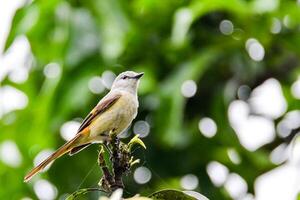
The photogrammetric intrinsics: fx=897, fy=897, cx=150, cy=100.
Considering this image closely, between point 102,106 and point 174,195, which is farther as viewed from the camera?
point 102,106

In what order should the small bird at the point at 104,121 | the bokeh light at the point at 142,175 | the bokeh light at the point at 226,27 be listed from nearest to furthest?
the small bird at the point at 104,121, the bokeh light at the point at 142,175, the bokeh light at the point at 226,27

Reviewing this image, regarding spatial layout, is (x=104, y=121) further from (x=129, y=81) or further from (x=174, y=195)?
(x=174, y=195)

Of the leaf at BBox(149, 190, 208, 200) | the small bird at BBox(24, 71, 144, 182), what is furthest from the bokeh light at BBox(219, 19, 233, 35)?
the leaf at BBox(149, 190, 208, 200)

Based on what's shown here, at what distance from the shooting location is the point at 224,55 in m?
6.75

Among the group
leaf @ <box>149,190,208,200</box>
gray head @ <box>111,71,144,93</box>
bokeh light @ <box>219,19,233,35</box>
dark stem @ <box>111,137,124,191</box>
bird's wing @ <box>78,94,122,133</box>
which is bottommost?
leaf @ <box>149,190,208,200</box>

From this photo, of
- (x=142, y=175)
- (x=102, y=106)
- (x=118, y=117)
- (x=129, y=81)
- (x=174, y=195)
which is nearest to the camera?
(x=174, y=195)

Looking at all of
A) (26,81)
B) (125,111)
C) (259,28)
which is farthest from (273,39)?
(125,111)

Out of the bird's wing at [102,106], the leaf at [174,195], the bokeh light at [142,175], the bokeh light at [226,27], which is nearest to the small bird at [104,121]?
the bird's wing at [102,106]

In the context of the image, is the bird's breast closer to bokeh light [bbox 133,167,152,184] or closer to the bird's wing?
the bird's wing

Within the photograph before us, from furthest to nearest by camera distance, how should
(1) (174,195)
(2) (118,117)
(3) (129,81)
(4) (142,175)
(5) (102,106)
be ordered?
(4) (142,175) → (3) (129,81) → (5) (102,106) → (2) (118,117) → (1) (174,195)

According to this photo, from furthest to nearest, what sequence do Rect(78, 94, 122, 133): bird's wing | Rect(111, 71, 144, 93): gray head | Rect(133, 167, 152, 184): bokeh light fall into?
Rect(133, 167, 152, 184): bokeh light, Rect(111, 71, 144, 93): gray head, Rect(78, 94, 122, 133): bird's wing

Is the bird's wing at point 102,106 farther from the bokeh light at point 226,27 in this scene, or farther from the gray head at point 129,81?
the bokeh light at point 226,27

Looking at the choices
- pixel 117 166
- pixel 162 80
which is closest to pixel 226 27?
pixel 162 80

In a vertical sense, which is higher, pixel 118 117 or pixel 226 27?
→ pixel 226 27
